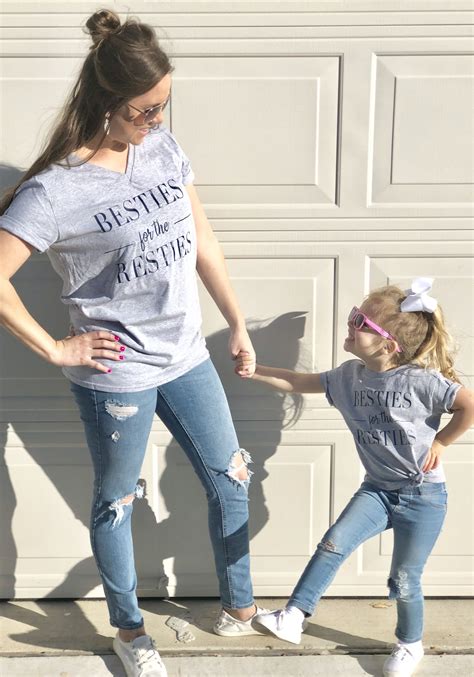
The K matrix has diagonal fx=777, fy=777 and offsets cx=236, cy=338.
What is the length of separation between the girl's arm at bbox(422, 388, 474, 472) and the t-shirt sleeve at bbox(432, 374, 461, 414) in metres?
0.01

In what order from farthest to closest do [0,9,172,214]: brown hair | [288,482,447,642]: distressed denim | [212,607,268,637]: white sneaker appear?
1. [212,607,268,637]: white sneaker
2. [288,482,447,642]: distressed denim
3. [0,9,172,214]: brown hair

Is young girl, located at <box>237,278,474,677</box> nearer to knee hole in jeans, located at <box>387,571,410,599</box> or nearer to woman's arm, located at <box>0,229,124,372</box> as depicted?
knee hole in jeans, located at <box>387,571,410,599</box>

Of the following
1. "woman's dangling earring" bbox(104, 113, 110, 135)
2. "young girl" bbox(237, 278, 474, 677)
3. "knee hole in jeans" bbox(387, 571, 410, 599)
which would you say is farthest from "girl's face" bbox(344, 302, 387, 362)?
"woman's dangling earring" bbox(104, 113, 110, 135)

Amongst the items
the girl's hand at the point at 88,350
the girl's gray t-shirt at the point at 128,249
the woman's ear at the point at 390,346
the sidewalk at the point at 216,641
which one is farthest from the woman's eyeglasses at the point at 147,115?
the sidewalk at the point at 216,641

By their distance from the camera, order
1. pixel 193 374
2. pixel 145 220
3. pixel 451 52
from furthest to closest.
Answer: pixel 451 52 < pixel 193 374 < pixel 145 220

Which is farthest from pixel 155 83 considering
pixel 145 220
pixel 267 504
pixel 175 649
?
pixel 175 649

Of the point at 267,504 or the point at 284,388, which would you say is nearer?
the point at 284,388

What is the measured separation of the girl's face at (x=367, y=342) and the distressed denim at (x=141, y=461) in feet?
1.44

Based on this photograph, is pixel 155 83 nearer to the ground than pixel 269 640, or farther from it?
Result: farther from it

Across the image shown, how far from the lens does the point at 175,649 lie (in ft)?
8.48

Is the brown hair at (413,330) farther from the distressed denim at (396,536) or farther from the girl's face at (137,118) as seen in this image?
the girl's face at (137,118)

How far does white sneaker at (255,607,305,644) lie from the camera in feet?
7.46

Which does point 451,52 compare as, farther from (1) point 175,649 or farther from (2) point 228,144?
(1) point 175,649

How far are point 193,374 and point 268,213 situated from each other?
632 millimetres
